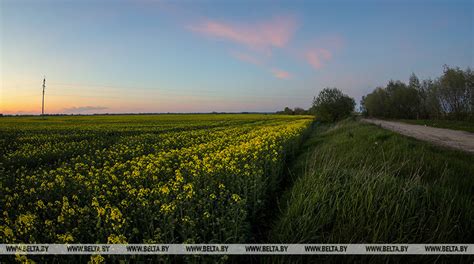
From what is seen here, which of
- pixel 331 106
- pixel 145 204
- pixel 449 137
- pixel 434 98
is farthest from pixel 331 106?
pixel 145 204

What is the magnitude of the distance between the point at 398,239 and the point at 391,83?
309ft

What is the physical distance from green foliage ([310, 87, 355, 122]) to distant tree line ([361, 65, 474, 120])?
16.0 metres

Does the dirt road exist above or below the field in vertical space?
above

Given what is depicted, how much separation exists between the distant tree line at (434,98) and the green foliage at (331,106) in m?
16.0

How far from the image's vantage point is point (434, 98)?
5200cm

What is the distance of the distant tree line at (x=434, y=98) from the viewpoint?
44875 mm

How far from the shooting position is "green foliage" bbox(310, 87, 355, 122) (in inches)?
2259

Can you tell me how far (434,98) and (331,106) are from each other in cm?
1917

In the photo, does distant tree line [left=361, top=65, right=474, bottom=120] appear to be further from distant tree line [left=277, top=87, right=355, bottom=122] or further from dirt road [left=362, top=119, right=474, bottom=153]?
dirt road [left=362, top=119, right=474, bottom=153]

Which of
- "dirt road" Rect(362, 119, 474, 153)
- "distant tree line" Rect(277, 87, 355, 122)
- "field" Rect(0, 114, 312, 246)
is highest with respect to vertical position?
"distant tree line" Rect(277, 87, 355, 122)

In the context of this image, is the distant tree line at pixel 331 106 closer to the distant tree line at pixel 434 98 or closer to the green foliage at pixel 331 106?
the green foliage at pixel 331 106

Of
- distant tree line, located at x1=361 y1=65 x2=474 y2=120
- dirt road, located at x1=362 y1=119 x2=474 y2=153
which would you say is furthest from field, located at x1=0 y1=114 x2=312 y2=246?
distant tree line, located at x1=361 y1=65 x2=474 y2=120

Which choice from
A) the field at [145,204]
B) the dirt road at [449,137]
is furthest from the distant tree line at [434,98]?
the field at [145,204]

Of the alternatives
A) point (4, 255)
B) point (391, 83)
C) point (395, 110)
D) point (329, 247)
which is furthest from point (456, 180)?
point (391, 83)
